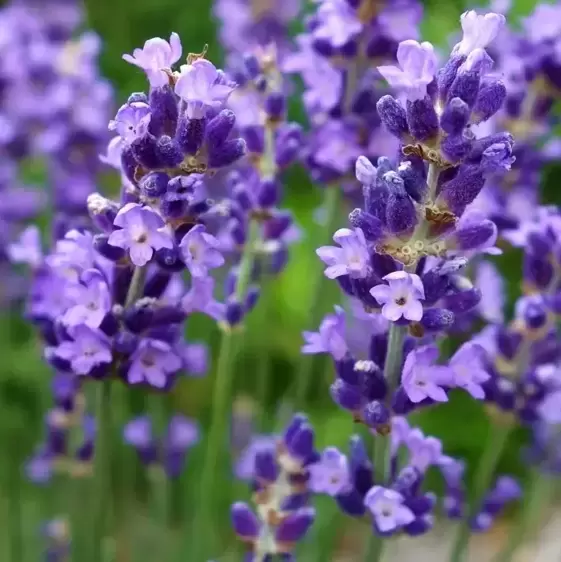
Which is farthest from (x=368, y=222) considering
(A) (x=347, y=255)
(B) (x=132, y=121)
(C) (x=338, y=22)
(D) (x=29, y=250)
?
(D) (x=29, y=250)

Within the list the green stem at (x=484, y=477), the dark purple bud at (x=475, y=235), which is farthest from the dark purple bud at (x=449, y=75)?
the green stem at (x=484, y=477)

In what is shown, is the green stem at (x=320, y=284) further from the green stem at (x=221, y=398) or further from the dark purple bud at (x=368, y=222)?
the dark purple bud at (x=368, y=222)

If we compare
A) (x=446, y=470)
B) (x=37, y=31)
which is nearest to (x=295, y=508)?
(x=446, y=470)

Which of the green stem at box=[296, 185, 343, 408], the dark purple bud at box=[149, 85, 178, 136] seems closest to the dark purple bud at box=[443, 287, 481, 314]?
the dark purple bud at box=[149, 85, 178, 136]

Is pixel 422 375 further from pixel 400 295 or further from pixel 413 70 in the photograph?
pixel 413 70

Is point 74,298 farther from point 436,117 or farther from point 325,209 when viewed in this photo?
point 325,209

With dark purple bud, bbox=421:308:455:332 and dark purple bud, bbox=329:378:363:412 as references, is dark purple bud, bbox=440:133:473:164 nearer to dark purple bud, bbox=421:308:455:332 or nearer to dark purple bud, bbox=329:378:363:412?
dark purple bud, bbox=421:308:455:332
